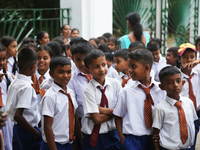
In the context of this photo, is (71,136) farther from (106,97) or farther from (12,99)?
(12,99)

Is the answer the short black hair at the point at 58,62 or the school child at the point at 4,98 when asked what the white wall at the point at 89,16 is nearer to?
the school child at the point at 4,98

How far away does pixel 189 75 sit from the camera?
371 cm

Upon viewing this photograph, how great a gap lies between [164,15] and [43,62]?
6.56 m

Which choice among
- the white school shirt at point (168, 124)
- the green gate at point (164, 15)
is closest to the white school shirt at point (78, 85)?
the white school shirt at point (168, 124)

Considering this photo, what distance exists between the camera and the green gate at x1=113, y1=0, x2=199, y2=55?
30.2 ft

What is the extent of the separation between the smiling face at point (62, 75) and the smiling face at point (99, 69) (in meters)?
0.21

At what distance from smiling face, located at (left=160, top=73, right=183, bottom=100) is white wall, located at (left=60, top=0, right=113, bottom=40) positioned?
455 cm

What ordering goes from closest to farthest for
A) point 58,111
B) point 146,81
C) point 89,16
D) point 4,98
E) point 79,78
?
1. point 58,111
2. point 146,81
3. point 79,78
4. point 4,98
5. point 89,16

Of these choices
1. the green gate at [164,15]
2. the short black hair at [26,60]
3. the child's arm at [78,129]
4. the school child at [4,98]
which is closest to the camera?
the child's arm at [78,129]

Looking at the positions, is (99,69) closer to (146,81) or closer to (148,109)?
(146,81)

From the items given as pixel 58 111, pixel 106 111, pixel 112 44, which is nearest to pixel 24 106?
pixel 58 111

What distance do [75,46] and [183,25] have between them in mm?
7783

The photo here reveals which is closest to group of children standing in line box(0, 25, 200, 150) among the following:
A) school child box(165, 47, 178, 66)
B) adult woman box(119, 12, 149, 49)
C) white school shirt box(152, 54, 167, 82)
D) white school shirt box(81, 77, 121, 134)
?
white school shirt box(81, 77, 121, 134)

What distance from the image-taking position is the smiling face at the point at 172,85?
284cm
